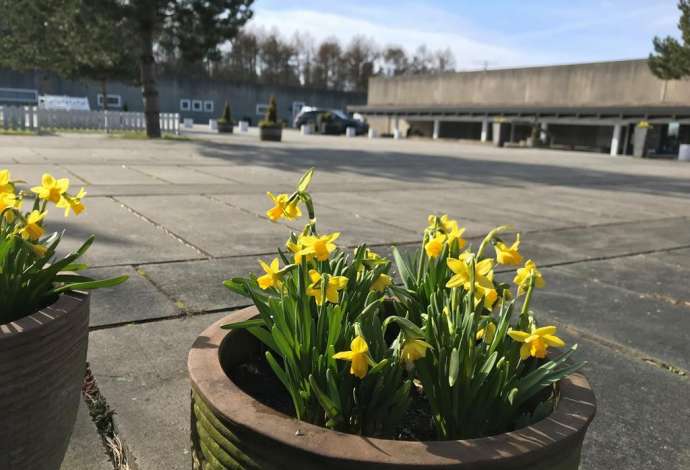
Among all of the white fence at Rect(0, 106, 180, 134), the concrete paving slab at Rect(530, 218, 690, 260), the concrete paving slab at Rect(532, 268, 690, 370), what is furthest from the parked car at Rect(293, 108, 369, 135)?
the concrete paving slab at Rect(532, 268, 690, 370)

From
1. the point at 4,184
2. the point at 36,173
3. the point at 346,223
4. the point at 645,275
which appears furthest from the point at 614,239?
the point at 36,173

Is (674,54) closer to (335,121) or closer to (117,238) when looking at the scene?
(335,121)

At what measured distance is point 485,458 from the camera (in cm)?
103

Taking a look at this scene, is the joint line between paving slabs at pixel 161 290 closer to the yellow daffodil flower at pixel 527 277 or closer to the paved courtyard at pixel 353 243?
the paved courtyard at pixel 353 243

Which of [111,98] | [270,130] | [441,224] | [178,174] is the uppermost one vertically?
[111,98]

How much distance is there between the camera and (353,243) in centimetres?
519

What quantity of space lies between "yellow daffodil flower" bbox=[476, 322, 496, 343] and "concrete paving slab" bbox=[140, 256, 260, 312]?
2.10 metres

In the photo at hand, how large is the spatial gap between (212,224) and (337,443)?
4.97m

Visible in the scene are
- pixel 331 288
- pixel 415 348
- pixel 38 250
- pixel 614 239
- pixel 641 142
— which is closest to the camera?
pixel 415 348

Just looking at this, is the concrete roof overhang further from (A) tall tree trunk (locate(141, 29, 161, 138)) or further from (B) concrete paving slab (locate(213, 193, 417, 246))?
(B) concrete paving slab (locate(213, 193, 417, 246))

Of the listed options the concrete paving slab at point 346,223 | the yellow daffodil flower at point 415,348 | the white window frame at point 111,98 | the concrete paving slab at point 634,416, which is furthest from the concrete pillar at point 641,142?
the white window frame at point 111,98

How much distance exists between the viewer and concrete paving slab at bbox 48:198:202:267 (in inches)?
167

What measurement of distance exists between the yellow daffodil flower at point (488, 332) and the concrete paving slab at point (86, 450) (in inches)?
51.1

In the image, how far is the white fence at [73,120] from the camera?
21141 millimetres
